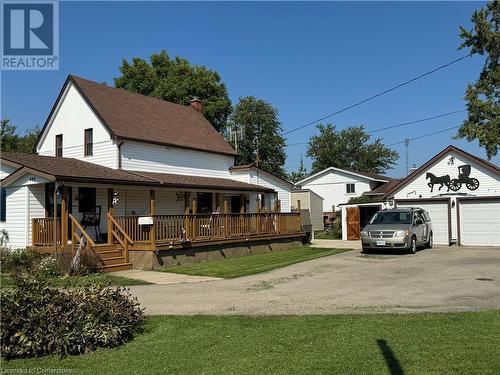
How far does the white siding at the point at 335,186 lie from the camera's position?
46.9 meters

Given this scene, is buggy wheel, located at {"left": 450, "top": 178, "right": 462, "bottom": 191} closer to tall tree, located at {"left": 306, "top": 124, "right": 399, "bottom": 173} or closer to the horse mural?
the horse mural

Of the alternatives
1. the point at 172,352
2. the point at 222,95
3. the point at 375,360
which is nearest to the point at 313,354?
the point at 375,360

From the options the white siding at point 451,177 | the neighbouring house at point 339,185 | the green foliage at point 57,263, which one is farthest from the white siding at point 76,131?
the neighbouring house at point 339,185

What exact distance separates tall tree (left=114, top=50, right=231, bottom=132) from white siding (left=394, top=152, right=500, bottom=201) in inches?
782

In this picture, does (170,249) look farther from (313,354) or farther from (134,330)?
(313,354)

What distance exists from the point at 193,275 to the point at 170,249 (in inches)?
108

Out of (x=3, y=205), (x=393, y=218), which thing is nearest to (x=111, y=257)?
(x=3, y=205)

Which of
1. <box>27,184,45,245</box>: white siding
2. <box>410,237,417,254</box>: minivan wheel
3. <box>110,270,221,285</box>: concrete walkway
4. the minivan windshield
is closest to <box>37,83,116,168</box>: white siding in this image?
<box>27,184,45,245</box>: white siding

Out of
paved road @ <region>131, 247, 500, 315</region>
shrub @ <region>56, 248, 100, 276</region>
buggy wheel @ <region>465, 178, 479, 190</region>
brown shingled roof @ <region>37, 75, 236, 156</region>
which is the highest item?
brown shingled roof @ <region>37, 75, 236, 156</region>

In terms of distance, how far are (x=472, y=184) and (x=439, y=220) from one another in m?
2.51

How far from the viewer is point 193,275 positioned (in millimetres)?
15086

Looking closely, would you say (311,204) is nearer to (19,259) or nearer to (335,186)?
(335,186)

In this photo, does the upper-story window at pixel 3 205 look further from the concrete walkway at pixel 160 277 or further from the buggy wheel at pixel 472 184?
the buggy wheel at pixel 472 184

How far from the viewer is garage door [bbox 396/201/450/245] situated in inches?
1024
